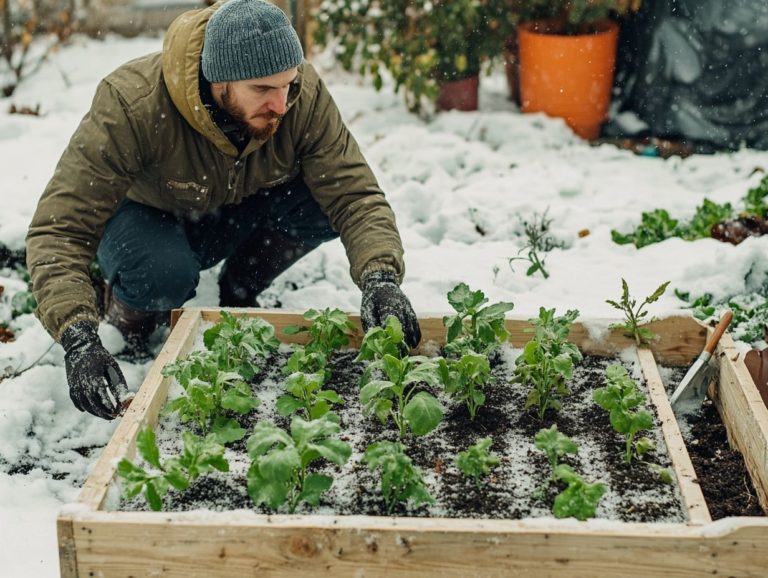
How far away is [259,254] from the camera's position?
147 inches

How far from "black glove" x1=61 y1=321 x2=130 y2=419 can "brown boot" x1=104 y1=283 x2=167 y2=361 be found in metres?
0.72

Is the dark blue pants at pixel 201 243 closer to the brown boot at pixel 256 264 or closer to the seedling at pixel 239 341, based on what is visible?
the brown boot at pixel 256 264

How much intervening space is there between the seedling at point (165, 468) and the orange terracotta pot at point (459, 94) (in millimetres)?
4237

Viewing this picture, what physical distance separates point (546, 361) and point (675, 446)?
15.6 inches

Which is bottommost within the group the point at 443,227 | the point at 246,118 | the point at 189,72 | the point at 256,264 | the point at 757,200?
the point at 443,227

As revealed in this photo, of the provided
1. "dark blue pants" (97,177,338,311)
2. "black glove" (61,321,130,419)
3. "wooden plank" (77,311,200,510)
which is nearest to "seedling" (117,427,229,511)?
"wooden plank" (77,311,200,510)

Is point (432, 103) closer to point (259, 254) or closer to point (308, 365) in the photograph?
point (259, 254)

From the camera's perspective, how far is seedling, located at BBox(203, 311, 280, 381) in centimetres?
279

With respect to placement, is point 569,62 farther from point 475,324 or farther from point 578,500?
point 578,500

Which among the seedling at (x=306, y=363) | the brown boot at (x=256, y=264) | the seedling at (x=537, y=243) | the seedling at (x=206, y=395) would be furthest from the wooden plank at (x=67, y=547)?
the seedling at (x=537, y=243)

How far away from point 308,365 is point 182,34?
42.6 inches

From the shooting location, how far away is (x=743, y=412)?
8.58ft

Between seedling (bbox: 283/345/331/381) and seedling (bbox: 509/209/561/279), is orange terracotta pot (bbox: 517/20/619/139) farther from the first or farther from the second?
seedling (bbox: 283/345/331/381)

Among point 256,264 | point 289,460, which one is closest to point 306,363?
point 289,460
